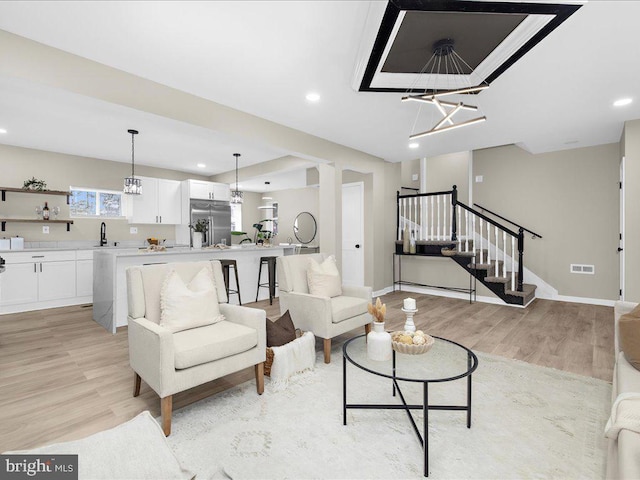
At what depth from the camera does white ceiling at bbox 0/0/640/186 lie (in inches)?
84.8

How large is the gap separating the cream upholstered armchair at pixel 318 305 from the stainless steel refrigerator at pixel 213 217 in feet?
12.9

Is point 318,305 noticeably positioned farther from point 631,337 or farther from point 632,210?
point 632,210

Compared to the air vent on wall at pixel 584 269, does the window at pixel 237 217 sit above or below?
above

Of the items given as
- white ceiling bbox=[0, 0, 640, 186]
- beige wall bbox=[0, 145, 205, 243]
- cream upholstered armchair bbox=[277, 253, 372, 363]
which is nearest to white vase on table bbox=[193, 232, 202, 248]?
white ceiling bbox=[0, 0, 640, 186]

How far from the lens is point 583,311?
15.8 feet

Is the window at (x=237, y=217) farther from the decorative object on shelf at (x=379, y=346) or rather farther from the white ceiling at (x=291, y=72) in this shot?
the decorative object on shelf at (x=379, y=346)

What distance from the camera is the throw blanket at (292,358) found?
2502mm

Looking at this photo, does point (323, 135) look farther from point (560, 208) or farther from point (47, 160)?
point (47, 160)

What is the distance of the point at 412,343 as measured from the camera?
1962 mm

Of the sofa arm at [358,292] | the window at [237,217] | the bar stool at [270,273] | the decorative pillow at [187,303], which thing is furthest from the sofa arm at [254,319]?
the window at [237,217]

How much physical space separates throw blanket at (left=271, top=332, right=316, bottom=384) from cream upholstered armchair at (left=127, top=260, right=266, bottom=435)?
15cm

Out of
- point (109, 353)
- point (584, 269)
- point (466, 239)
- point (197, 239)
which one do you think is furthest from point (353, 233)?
point (109, 353)

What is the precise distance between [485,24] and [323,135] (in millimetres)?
2822

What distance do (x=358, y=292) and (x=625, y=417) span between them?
2330mm
